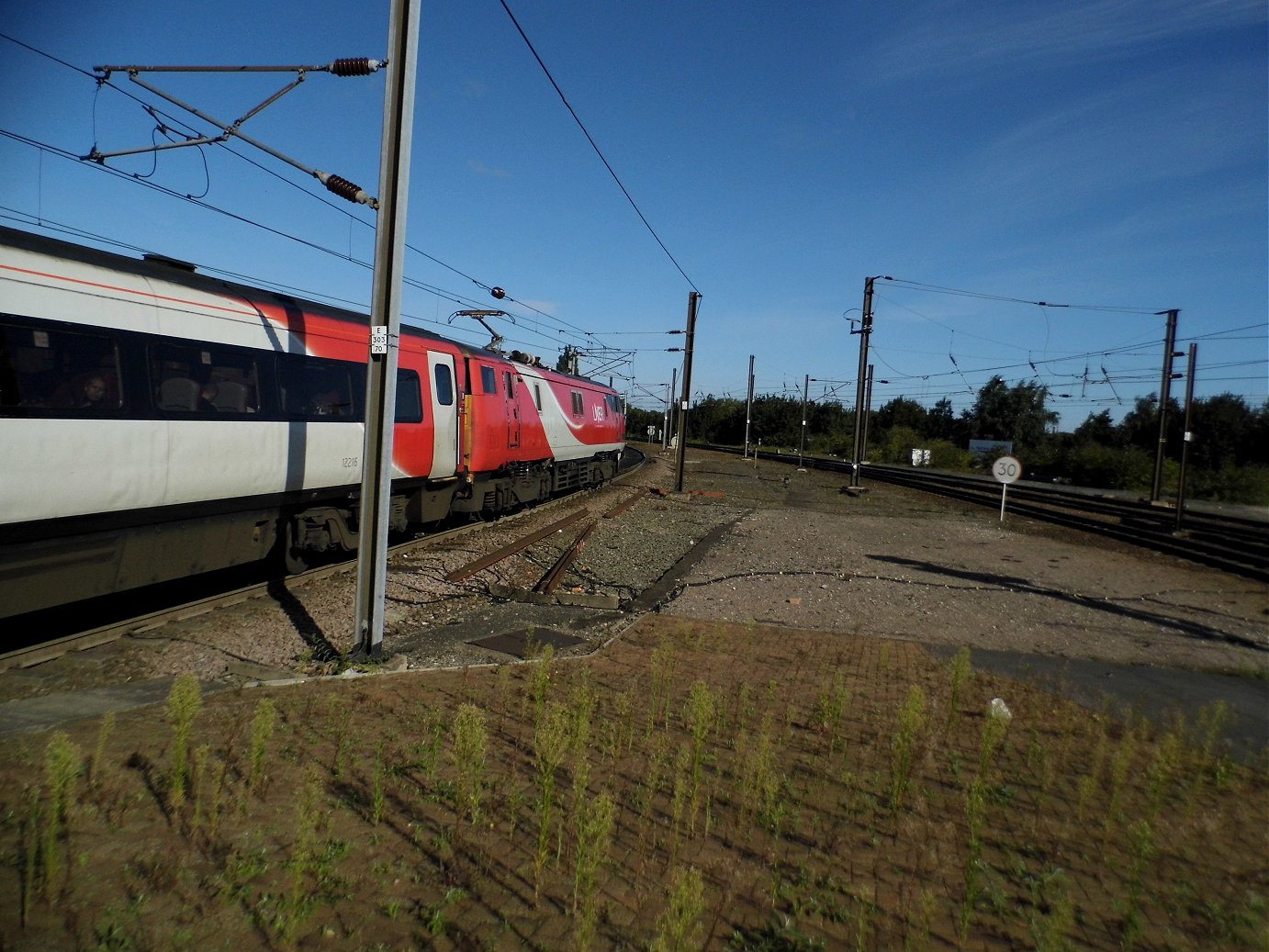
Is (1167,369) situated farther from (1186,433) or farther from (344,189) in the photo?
(344,189)

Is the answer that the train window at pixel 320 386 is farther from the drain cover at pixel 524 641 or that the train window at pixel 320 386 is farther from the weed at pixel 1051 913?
the weed at pixel 1051 913

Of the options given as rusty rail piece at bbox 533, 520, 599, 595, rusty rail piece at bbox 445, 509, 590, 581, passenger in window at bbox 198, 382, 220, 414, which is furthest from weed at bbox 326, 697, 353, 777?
rusty rail piece at bbox 445, 509, 590, 581

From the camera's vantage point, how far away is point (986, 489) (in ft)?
106

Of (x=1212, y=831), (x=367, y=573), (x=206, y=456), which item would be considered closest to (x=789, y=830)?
(x=1212, y=831)

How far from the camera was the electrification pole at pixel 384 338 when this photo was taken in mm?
6402

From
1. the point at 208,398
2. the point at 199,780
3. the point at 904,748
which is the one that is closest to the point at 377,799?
the point at 199,780

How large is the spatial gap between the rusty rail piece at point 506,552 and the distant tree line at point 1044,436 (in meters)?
21.4

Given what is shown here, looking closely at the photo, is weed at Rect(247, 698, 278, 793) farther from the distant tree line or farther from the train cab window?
the distant tree line

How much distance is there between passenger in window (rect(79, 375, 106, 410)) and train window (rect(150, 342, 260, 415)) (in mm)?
494

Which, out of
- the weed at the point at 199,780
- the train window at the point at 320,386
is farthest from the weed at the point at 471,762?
the train window at the point at 320,386

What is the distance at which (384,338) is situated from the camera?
20.9 ft

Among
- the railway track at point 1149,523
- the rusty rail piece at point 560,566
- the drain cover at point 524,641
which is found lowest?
the drain cover at point 524,641

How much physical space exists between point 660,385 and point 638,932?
67785mm

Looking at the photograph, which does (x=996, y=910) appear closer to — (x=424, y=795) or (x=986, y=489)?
(x=424, y=795)
